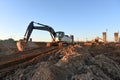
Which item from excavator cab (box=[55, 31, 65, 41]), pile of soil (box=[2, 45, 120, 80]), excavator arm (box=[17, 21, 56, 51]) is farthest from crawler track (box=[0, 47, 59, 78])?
excavator cab (box=[55, 31, 65, 41])

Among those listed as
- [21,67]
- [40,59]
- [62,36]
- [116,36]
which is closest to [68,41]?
[62,36]

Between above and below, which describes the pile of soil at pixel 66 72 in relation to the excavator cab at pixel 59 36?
below

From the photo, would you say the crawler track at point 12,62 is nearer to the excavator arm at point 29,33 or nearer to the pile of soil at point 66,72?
the pile of soil at point 66,72

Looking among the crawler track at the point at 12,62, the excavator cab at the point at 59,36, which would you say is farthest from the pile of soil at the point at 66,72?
the excavator cab at the point at 59,36

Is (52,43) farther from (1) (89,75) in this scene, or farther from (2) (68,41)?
(1) (89,75)

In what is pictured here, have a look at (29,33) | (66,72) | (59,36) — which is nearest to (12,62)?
(66,72)

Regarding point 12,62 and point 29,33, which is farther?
point 29,33

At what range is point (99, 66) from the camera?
41.6 ft

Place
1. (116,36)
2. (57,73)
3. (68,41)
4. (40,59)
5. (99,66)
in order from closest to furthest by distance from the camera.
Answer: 1. (57,73)
2. (99,66)
3. (40,59)
4. (68,41)
5. (116,36)

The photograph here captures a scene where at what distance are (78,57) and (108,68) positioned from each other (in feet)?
6.37

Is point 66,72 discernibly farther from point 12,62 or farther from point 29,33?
point 29,33

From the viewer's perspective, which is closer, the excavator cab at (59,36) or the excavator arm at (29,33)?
the excavator arm at (29,33)

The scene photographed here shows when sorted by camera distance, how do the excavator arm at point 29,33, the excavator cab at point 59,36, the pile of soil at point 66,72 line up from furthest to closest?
the excavator cab at point 59,36 < the excavator arm at point 29,33 < the pile of soil at point 66,72

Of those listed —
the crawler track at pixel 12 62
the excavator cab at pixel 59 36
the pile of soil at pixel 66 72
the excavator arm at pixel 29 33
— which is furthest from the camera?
the excavator cab at pixel 59 36
